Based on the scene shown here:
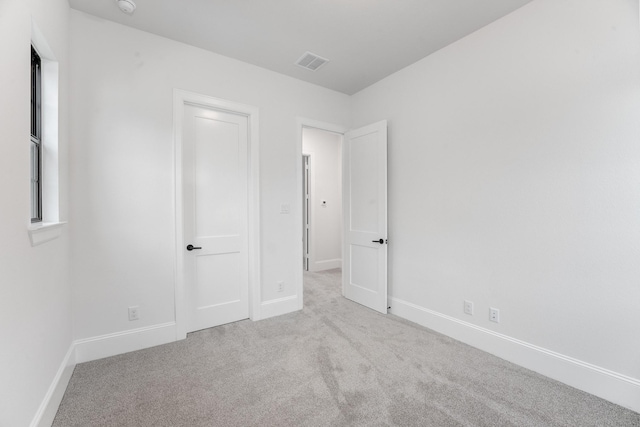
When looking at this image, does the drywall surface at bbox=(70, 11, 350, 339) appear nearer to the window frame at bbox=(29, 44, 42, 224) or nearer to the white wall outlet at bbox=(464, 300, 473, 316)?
the window frame at bbox=(29, 44, 42, 224)

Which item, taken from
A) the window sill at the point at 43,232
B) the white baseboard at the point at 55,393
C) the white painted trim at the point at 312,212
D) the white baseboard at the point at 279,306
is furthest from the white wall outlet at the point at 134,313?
the white painted trim at the point at 312,212

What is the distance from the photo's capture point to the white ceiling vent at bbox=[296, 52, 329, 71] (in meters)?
2.85

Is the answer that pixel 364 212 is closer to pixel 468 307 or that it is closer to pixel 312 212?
pixel 468 307

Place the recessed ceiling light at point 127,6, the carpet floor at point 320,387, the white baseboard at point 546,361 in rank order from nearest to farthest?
the carpet floor at point 320,387 < the white baseboard at point 546,361 < the recessed ceiling light at point 127,6

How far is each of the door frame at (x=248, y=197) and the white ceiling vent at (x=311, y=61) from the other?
28.4 inches

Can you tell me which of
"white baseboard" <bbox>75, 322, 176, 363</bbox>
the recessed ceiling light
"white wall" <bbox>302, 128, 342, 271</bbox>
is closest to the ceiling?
the recessed ceiling light

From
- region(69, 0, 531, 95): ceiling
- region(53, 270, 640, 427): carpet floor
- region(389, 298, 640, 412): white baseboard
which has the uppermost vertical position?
region(69, 0, 531, 95): ceiling

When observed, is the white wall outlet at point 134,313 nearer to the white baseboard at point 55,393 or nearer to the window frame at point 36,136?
the white baseboard at point 55,393

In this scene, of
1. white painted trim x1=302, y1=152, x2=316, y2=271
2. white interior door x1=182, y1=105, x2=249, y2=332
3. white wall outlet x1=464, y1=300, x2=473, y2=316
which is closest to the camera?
white wall outlet x1=464, y1=300, x2=473, y2=316

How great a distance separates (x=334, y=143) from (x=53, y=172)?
450 centimetres

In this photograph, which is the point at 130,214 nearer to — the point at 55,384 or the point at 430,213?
the point at 55,384

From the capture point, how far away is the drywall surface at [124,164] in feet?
7.16

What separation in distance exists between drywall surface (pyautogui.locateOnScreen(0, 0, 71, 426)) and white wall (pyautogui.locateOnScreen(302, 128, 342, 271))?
158 inches

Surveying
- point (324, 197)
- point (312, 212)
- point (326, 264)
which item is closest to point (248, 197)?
point (312, 212)
